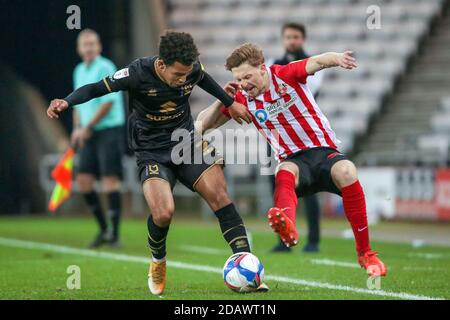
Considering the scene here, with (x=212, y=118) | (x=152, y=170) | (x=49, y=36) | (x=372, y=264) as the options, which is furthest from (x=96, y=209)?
(x=49, y=36)

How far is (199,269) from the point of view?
324 inches

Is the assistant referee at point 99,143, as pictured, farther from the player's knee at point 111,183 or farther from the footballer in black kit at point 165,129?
the footballer in black kit at point 165,129

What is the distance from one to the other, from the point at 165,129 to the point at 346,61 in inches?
54.1

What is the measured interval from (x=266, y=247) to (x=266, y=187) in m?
5.87

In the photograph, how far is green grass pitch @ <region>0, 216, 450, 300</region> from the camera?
Answer: 641cm

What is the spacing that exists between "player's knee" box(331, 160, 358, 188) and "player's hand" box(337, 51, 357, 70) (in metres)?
0.78

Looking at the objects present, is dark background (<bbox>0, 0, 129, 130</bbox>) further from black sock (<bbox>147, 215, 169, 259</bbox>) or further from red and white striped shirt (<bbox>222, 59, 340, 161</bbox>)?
black sock (<bbox>147, 215, 169, 259</bbox>)

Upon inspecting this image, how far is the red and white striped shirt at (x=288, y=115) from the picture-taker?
273 inches

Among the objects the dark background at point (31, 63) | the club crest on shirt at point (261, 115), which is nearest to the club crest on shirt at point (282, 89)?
the club crest on shirt at point (261, 115)

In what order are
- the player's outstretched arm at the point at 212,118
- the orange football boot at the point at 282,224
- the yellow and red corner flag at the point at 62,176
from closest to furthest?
the orange football boot at the point at 282,224 → the player's outstretched arm at the point at 212,118 → the yellow and red corner flag at the point at 62,176

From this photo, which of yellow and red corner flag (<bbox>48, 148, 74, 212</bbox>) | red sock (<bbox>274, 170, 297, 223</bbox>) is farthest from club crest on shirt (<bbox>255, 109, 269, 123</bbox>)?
yellow and red corner flag (<bbox>48, 148, 74, 212</bbox>)

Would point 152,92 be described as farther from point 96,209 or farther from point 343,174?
point 96,209

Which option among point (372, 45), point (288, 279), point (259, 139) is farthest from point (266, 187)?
point (288, 279)

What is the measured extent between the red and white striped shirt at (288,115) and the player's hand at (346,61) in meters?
0.61
